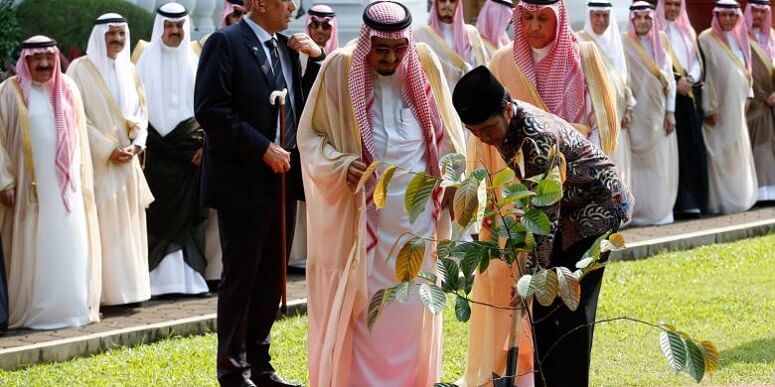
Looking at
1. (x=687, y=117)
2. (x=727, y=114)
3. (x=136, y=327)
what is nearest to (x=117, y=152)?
(x=136, y=327)

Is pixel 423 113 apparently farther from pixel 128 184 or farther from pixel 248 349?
pixel 128 184

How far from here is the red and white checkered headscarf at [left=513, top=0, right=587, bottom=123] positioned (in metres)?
8.50

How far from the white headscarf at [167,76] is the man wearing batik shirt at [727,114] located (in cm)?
649

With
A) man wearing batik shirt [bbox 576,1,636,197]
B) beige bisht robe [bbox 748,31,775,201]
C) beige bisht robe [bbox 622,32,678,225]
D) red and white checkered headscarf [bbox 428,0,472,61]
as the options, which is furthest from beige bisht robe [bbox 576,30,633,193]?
beige bisht robe [bbox 748,31,775,201]

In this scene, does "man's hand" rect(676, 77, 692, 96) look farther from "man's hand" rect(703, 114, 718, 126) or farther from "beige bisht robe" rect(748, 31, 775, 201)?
"beige bisht robe" rect(748, 31, 775, 201)

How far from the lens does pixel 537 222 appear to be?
5309mm

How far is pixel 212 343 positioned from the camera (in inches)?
389

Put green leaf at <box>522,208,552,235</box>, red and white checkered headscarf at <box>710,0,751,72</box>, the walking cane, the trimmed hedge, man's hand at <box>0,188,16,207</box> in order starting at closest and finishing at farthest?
green leaf at <box>522,208,552,235</box> → the walking cane → man's hand at <box>0,188,16,207</box> → the trimmed hedge → red and white checkered headscarf at <box>710,0,751,72</box>

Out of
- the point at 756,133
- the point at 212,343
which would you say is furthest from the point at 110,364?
the point at 756,133

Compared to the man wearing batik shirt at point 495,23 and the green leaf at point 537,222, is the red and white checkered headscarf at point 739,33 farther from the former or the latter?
the green leaf at point 537,222

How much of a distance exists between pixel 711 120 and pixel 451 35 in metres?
3.64

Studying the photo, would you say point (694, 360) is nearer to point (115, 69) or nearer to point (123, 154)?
point (123, 154)

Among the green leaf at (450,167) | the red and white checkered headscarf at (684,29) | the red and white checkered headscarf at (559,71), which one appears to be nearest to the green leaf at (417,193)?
the green leaf at (450,167)

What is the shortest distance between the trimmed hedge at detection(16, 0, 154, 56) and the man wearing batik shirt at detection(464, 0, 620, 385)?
6.56 m
